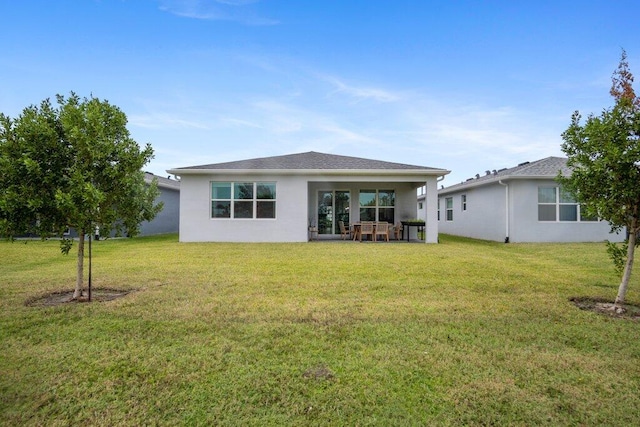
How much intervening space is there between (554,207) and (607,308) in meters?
12.0

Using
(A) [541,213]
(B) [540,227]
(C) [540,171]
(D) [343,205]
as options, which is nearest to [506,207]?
(A) [541,213]

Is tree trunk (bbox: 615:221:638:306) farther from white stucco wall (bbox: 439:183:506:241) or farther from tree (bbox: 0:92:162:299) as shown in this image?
white stucco wall (bbox: 439:183:506:241)

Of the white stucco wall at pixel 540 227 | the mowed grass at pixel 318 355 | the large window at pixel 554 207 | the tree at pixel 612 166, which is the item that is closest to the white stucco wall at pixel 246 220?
the mowed grass at pixel 318 355

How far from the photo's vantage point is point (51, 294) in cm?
530

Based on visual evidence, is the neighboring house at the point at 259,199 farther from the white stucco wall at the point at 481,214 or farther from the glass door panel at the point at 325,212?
the white stucco wall at the point at 481,214

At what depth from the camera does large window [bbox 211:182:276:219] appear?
46.3 feet

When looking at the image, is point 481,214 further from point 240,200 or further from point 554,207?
point 240,200

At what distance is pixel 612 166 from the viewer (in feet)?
15.0

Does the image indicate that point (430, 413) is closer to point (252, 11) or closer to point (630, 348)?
point (630, 348)

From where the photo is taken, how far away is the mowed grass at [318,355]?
2264 millimetres

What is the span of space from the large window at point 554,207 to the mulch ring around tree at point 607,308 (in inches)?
435

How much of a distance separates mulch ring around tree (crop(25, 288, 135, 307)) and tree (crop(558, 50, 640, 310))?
7300 millimetres

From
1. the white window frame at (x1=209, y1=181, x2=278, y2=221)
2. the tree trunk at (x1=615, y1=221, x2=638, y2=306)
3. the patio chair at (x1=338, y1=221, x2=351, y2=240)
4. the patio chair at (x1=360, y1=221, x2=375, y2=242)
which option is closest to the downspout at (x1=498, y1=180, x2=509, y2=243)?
the patio chair at (x1=360, y1=221, x2=375, y2=242)

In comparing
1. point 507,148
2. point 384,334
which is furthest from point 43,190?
point 507,148
